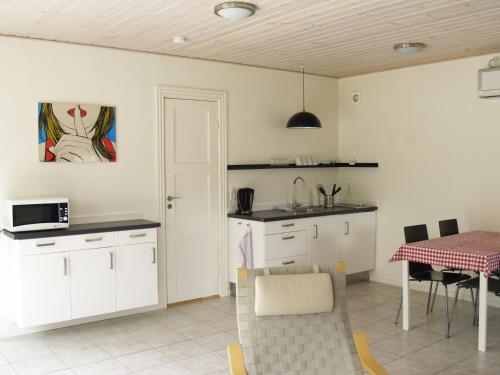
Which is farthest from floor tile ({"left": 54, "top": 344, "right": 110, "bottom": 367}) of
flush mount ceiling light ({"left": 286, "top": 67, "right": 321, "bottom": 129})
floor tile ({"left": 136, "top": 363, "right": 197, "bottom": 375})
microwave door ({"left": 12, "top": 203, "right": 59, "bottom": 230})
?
flush mount ceiling light ({"left": 286, "top": 67, "right": 321, "bottom": 129})

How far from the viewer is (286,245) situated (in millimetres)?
5516

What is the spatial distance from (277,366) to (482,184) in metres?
3.58

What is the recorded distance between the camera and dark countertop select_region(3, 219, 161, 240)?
4.22 m

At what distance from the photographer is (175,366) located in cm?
389

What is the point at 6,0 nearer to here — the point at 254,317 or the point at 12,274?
the point at 12,274

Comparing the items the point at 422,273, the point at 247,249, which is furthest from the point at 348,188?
the point at 422,273

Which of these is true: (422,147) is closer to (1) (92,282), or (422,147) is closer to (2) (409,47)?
(2) (409,47)

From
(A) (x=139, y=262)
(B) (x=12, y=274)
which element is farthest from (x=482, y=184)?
(B) (x=12, y=274)

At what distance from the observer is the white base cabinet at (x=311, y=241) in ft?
17.7

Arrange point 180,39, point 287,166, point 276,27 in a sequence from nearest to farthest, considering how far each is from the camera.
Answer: point 276,27
point 180,39
point 287,166

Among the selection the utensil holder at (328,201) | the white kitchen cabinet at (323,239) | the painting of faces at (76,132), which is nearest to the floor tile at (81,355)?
the painting of faces at (76,132)

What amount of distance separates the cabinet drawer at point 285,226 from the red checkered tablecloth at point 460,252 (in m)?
1.30

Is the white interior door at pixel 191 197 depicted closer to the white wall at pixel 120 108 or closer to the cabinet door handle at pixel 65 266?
the white wall at pixel 120 108

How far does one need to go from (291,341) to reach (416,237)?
8.08 ft
